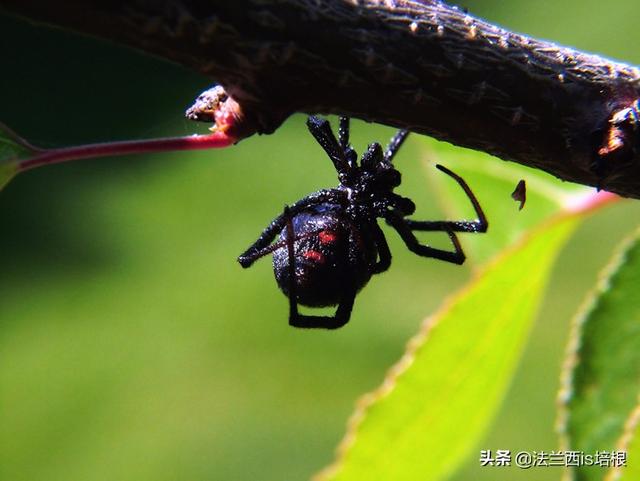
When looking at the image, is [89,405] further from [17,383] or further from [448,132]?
[448,132]

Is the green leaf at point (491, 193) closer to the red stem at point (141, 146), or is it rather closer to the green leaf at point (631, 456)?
the green leaf at point (631, 456)

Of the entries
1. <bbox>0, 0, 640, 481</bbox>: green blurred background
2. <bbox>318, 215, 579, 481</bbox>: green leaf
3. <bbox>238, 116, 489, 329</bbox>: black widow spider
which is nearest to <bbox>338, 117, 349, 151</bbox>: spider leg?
<bbox>238, 116, 489, 329</bbox>: black widow spider

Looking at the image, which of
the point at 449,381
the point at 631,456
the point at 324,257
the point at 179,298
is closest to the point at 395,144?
the point at 324,257

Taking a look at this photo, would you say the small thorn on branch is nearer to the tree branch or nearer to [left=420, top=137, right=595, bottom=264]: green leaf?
the tree branch

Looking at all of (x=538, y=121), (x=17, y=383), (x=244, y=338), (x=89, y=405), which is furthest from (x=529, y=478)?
Result: (x=538, y=121)

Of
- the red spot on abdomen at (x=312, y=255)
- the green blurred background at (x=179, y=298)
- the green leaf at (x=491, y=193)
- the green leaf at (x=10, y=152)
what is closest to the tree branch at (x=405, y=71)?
the green leaf at (x=10, y=152)

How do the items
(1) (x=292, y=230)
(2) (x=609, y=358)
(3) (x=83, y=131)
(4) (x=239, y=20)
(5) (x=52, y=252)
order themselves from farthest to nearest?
(3) (x=83, y=131), (5) (x=52, y=252), (1) (x=292, y=230), (2) (x=609, y=358), (4) (x=239, y=20)
